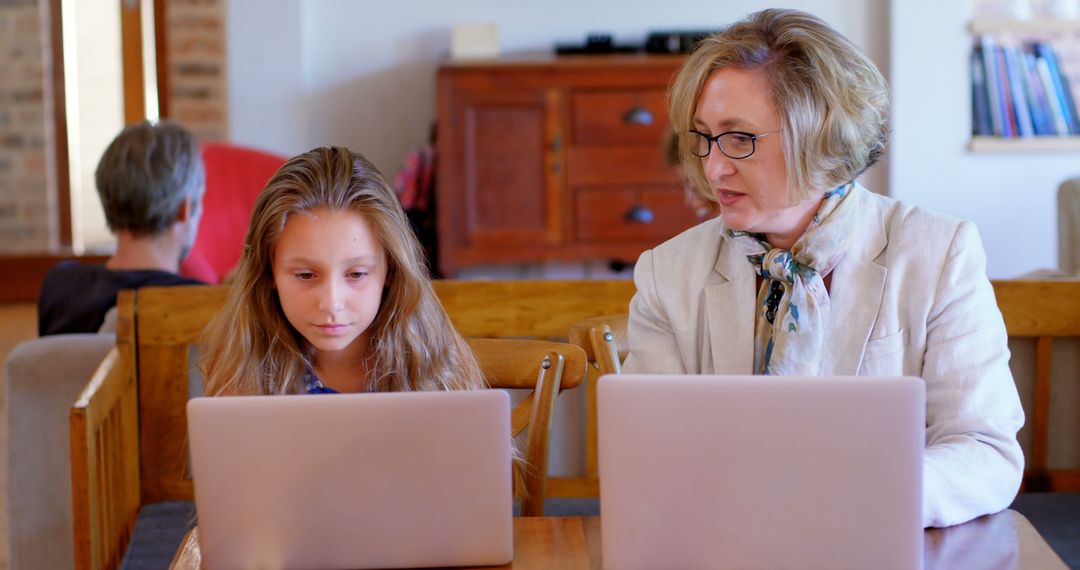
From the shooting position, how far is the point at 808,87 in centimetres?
157

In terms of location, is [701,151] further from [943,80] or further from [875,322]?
[943,80]

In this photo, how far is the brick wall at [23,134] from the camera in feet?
18.4

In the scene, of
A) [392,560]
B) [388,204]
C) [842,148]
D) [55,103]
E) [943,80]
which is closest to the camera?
[392,560]

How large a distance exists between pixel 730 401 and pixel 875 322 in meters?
0.62

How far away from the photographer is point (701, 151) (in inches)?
65.2

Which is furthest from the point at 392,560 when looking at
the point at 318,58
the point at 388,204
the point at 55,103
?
the point at 55,103

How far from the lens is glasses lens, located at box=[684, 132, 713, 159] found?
1.64m

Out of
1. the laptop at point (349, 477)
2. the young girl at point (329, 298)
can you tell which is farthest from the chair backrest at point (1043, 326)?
the laptop at point (349, 477)

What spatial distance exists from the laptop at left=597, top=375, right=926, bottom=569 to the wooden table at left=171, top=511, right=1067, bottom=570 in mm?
150

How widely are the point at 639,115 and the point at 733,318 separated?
312 cm

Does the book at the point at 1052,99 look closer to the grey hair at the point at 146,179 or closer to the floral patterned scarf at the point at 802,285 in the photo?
the grey hair at the point at 146,179

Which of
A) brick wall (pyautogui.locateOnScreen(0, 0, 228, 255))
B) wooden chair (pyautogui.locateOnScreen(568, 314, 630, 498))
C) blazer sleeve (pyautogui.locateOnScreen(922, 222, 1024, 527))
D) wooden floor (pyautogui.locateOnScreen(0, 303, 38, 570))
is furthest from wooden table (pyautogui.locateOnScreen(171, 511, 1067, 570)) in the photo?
brick wall (pyautogui.locateOnScreen(0, 0, 228, 255))

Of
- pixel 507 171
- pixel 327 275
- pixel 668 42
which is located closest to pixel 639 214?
pixel 507 171

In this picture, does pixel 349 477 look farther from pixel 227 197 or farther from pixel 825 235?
pixel 227 197
